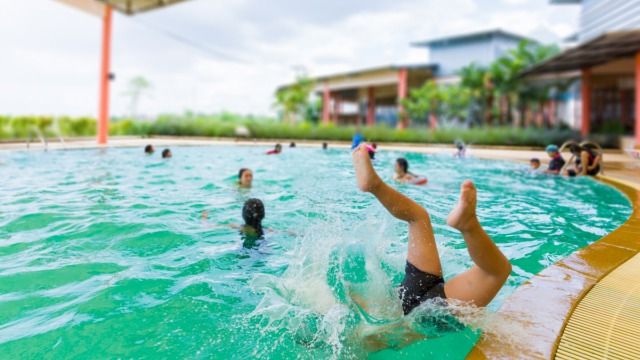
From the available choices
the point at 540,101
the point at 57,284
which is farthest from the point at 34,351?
the point at 540,101

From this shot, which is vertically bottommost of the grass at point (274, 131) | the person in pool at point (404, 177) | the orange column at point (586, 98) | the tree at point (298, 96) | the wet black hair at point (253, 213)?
the wet black hair at point (253, 213)

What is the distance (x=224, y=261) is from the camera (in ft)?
12.6

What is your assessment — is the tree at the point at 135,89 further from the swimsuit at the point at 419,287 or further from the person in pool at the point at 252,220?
the swimsuit at the point at 419,287

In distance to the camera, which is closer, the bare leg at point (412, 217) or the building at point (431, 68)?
the bare leg at point (412, 217)

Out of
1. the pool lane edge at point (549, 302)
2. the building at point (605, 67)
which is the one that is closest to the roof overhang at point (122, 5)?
the building at point (605, 67)

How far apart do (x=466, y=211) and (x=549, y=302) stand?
3.76 feet

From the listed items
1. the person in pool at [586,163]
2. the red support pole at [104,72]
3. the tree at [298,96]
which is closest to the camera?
the person in pool at [586,163]

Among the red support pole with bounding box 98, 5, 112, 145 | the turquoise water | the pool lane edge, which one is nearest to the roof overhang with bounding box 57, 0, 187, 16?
the red support pole with bounding box 98, 5, 112, 145

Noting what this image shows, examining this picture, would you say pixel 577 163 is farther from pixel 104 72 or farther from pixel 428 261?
pixel 104 72

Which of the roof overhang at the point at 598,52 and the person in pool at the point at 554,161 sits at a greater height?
the roof overhang at the point at 598,52

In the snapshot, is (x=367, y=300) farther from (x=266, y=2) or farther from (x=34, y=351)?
(x=266, y=2)

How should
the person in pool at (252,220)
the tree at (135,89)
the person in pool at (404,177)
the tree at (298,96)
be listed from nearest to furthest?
the person in pool at (252,220) < the person in pool at (404,177) < the tree at (298,96) < the tree at (135,89)

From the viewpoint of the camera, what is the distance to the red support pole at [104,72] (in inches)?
659

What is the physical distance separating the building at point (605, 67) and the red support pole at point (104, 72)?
54.7 feet
